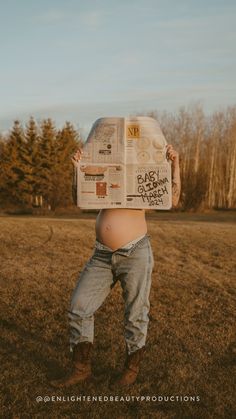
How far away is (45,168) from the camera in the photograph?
47594 millimetres

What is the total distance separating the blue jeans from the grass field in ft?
1.62

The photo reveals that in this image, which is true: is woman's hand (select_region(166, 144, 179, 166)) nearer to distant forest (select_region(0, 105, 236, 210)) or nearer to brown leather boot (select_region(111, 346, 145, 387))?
brown leather boot (select_region(111, 346, 145, 387))

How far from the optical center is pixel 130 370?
437 centimetres

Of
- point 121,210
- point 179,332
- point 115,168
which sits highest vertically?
point 115,168

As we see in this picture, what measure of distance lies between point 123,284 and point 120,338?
5.76 ft

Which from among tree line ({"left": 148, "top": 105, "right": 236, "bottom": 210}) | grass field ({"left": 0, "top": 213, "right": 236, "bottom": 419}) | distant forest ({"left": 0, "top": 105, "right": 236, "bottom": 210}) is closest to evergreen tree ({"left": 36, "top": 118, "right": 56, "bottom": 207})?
distant forest ({"left": 0, "top": 105, "right": 236, "bottom": 210})

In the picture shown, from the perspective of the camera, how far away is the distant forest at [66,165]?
47.1 meters

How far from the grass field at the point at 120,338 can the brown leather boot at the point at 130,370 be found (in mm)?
81

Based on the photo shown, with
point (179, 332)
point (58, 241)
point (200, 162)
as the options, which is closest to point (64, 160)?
point (200, 162)

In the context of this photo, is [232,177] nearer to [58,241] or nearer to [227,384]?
[58,241]

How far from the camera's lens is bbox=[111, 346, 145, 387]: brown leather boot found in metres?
4.32

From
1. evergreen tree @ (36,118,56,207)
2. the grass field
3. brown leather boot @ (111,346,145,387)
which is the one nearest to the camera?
the grass field

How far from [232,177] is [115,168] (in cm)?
4637

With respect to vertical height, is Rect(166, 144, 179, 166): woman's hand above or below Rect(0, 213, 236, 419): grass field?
above
